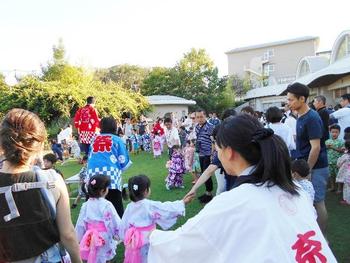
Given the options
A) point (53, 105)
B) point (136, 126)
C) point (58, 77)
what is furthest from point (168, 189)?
point (58, 77)

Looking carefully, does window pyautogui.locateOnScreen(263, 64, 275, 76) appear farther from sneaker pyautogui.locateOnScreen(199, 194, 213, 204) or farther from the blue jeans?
the blue jeans

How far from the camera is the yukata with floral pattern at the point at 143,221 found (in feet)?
13.1

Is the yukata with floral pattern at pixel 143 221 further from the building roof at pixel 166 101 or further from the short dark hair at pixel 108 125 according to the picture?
the building roof at pixel 166 101

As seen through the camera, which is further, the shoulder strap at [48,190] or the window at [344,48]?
the window at [344,48]

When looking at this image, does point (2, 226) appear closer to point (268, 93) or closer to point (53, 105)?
point (53, 105)

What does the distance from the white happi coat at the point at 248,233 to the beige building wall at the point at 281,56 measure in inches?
2017

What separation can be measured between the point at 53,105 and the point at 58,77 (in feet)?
22.2

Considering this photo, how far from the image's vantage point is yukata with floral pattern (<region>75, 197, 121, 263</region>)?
420 centimetres

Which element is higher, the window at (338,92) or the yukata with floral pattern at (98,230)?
the window at (338,92)

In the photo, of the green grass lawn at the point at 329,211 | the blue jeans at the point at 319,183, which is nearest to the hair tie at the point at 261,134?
the blue jeans at the point at 319,183

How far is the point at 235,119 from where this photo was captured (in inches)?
75.5

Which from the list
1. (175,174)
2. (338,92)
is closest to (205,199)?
(175,174)

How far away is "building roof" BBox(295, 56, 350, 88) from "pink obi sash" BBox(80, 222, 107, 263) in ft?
43.9

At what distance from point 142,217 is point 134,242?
26cm
